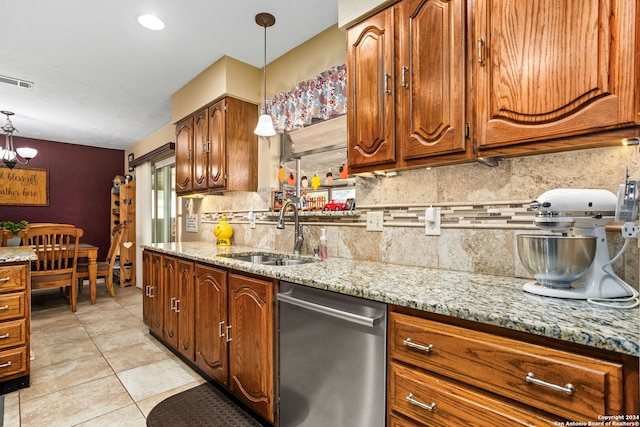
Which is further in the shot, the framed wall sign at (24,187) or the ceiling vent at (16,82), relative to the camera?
the framed wall sign at (24,187)

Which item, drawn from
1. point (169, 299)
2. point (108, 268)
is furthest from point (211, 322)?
point (108, 268)

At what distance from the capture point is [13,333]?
208 centimetres

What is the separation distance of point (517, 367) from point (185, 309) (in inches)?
85.1

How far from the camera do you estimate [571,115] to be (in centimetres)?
107

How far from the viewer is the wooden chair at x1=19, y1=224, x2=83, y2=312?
3.72 meters

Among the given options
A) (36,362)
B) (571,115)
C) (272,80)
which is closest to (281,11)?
(272,80)

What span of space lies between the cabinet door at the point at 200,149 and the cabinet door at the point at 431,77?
2.10 meters

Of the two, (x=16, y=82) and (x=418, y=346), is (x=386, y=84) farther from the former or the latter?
(x=16, y=82)

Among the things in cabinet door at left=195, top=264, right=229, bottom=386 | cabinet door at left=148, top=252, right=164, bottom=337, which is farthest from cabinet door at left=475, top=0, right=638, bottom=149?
cabinet door at left=148, top=252, right=164, bottom=337

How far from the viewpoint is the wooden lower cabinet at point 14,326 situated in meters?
2.06

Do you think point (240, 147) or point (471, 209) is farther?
point (240, 147)

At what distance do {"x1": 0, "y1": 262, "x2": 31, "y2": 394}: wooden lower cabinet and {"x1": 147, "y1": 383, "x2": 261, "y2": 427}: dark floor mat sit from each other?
0.99 m

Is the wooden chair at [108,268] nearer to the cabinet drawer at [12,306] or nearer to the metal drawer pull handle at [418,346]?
the cabinet drawer at [12,306]

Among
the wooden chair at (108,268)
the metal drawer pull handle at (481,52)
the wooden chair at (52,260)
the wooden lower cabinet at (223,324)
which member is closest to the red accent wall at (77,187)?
the wooden chair at (108,268)
